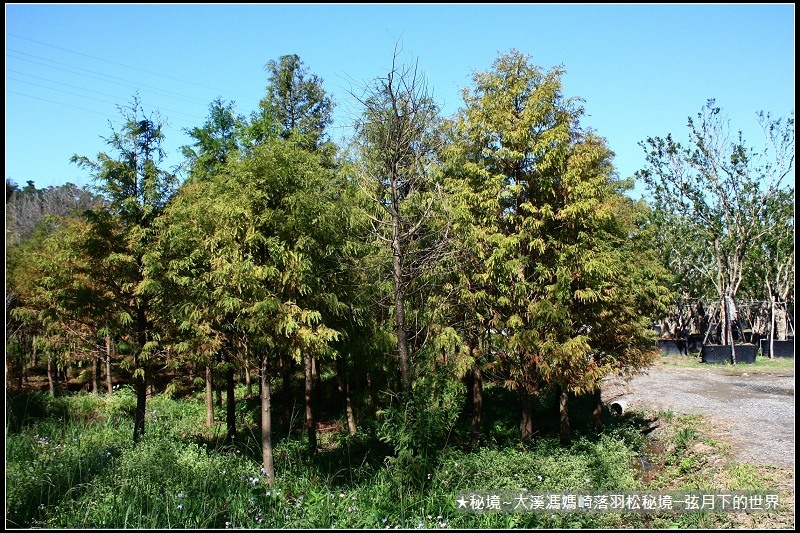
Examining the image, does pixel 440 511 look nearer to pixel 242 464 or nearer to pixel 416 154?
pixel 242 464

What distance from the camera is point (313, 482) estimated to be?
8.59m

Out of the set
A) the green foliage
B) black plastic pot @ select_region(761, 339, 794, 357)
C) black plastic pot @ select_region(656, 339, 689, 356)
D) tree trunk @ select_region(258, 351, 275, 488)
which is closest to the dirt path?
black plastic pot @ select_region(761, 339, 794, 357)

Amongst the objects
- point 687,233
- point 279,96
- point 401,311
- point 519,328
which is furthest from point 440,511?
point 687,233

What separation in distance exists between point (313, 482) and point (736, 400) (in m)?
12.7

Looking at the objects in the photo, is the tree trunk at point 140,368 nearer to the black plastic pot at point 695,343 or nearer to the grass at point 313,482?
the grass at point 313,482

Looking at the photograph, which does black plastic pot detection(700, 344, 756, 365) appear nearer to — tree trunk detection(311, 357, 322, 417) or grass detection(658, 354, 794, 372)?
grass detection(658, 354, 794, 372)

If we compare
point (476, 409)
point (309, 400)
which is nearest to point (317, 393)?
point (309, 400)

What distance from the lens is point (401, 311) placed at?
8438 mm

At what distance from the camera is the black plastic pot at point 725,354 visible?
80.9 feet

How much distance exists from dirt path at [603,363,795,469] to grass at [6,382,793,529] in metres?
0.77

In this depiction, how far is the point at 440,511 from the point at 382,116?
5.51 meters

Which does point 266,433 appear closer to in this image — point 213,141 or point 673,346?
point 213,141

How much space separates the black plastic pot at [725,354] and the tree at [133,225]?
23.7m

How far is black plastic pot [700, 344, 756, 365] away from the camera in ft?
80.9
